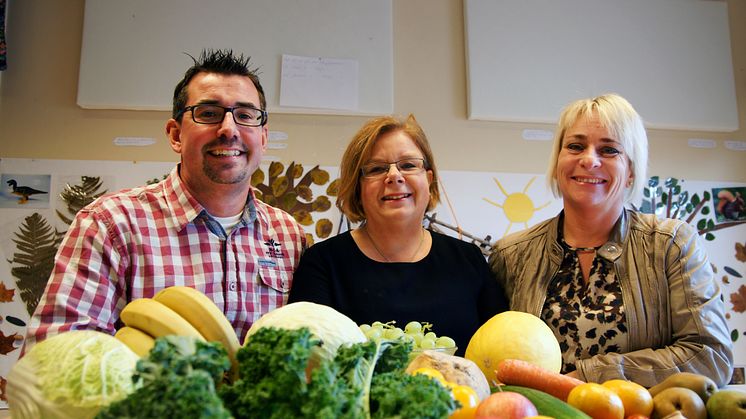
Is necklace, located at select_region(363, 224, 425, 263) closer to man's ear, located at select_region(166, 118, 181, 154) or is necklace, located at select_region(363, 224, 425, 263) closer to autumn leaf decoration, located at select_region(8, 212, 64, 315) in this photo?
man's ear, located at select_region(166, 118, 181, 154)

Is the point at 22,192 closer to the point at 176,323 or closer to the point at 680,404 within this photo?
the point at 176,323

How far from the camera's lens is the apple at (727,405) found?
0.83 meters

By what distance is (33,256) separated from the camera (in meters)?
2.70

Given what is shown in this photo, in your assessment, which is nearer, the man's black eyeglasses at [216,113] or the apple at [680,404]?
the apple at [680,404]

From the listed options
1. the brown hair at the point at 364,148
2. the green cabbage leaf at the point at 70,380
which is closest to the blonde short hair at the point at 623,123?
the brown hair at the point at 364,148

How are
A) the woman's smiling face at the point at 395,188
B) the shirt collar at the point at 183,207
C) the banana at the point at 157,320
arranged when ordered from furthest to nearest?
1. the woman's smiling face at the point at 395,188
2. the shirt collar at the point at 183,207
3. the banana at the point at 157,320

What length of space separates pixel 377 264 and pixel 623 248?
0.79m

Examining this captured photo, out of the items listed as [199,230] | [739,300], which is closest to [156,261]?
[199,230]

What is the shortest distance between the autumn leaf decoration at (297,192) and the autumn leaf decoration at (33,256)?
1.04 metres

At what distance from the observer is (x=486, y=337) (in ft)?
3.71

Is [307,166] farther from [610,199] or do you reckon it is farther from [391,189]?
[610,199]

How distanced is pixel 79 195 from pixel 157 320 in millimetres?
2302

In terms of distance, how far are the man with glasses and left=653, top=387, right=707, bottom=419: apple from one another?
3.54 ft

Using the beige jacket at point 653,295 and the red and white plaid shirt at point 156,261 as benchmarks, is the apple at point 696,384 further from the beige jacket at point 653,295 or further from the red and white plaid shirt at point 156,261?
the red and white plaid shirt at point 156,261
